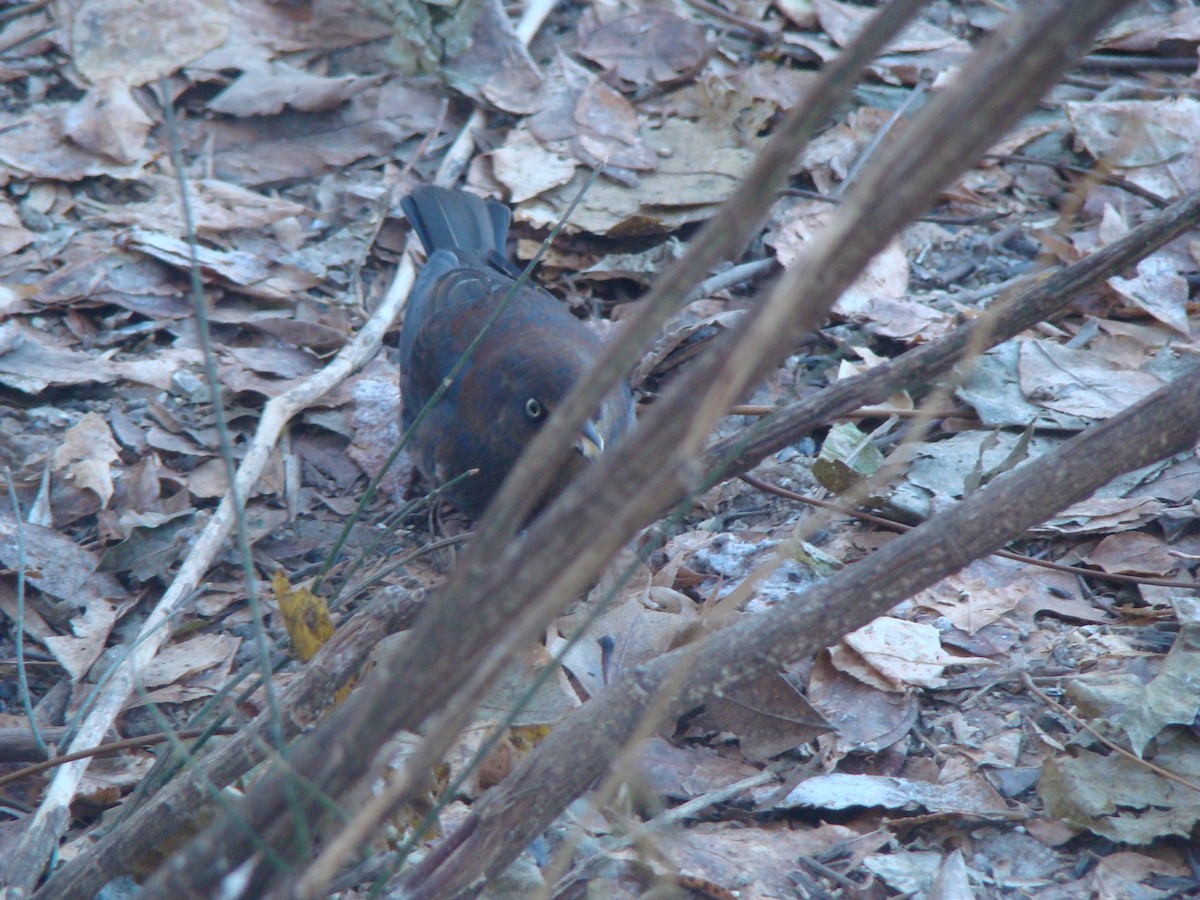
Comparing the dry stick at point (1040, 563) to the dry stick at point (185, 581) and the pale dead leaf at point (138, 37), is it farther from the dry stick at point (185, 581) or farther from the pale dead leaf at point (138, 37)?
the pale dead leaf at point (138, 37)

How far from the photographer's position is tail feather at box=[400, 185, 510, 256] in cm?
550

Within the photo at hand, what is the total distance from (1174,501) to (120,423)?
4.28 metres

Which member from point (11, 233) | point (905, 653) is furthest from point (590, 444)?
point (11, 233)

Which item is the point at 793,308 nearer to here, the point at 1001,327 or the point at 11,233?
the point at 1001,327

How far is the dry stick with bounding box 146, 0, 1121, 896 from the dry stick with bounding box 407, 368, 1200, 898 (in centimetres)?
62

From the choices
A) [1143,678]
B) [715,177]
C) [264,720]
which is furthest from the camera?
[715,177]

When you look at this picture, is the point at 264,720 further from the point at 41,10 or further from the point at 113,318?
the point at 41,10

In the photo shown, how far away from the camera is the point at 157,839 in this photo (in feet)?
8.11

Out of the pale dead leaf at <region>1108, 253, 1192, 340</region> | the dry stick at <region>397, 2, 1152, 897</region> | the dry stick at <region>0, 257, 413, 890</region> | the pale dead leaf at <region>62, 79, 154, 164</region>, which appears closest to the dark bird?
the dry stick at <region>0, 257, 413, 890</region>

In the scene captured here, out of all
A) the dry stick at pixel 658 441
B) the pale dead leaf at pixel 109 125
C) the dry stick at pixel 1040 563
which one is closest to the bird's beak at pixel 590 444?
the dry stick at pixel 1040 563

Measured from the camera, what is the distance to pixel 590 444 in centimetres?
426

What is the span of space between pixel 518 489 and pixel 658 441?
0.68ft

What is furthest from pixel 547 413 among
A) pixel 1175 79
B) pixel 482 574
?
pixel 1175 79

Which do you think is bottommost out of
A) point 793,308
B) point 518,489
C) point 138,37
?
point 138,37
